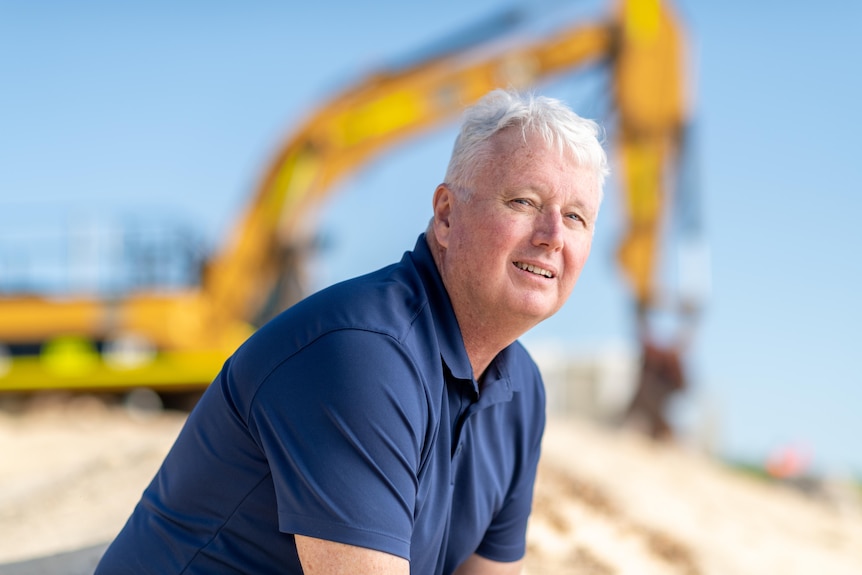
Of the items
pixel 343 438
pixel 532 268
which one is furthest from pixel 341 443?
pixel 532 268

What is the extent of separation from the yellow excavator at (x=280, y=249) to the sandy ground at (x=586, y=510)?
2.42ft

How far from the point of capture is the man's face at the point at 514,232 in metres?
1.74

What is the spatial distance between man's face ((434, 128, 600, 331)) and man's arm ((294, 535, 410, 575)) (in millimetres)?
491

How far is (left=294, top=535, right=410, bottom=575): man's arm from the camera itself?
60.2 inches

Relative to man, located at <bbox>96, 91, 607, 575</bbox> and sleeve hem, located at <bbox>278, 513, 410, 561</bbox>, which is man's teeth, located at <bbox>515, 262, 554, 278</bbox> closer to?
man, located at <bbox>96, 91, 607, 575</bbox>

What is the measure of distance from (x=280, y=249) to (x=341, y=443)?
846 cm

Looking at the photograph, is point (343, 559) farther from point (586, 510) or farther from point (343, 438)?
point (586, 510)

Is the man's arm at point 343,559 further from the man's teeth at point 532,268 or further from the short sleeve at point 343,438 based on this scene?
the man's teeth at point 532,268

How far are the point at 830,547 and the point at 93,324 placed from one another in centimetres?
717

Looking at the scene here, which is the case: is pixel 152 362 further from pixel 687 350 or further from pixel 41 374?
pixel 687 350

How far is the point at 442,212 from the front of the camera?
1827mm

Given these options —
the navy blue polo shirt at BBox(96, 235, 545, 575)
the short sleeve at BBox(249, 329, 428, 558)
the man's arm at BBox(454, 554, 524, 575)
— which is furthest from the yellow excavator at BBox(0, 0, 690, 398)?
the short sleeve at BBox(249, 329, 428, 558)

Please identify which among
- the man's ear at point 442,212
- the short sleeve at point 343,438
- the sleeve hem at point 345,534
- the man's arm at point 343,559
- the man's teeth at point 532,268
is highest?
the man's ear at point 442,212

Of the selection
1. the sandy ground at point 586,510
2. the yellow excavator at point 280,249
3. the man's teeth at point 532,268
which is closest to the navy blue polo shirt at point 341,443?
the man's teeth at point 532,268
